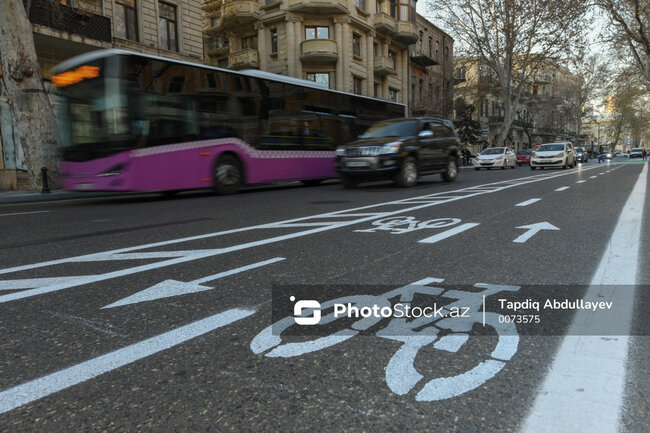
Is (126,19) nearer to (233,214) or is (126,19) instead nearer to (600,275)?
(233,214)

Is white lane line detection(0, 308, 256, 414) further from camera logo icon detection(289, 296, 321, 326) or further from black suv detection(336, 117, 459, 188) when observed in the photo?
black suv detection(336, 117, 459, 188)

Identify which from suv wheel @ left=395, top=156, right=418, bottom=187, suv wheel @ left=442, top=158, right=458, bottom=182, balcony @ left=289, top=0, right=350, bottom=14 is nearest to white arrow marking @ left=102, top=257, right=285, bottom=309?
suv wheel @ left=395, top=156, right=418, bottom=187

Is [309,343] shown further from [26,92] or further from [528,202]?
[26,92]

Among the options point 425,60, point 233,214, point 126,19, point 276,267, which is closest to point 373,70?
point 425,60

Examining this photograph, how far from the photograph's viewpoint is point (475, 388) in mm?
1698

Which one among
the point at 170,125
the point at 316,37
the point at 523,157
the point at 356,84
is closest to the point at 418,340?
the point at 170,125

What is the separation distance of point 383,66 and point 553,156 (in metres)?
15.0

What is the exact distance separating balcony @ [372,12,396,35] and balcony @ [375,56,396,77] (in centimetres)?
216

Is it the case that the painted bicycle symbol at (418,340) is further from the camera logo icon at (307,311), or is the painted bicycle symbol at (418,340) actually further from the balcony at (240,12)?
the balcony at (240,12)

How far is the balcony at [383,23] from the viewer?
1405 inches

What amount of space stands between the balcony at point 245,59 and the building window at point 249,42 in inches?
66.6

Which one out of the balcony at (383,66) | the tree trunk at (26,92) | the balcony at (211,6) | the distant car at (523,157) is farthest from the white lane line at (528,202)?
the distant car at (523,157)

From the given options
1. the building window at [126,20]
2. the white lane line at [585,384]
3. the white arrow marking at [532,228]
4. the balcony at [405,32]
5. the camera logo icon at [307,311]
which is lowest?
the white lane line at [585,384]

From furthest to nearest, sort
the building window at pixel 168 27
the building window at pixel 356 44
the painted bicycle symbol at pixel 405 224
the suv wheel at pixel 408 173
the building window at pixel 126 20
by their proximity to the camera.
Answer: the building window at pixel 356 44, the building window at pixel 168 27, the building window at pixel 126 20, the suv wheel at pixel 408 173, the painted bicycle symbol at pixel 405 224
